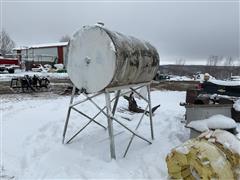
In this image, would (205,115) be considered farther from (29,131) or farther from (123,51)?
(29,131)

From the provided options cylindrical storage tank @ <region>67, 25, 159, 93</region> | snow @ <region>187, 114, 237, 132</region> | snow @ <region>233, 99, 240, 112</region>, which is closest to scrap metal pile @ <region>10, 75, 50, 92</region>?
cylindrical storage tank @ <region>67, 25, 159, 93</region>

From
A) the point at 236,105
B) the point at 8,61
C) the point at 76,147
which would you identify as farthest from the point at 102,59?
the point at 8,61

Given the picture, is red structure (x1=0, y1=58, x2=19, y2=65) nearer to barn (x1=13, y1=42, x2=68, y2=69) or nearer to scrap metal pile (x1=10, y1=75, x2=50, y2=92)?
barn (x1=13, y1=42, x2=68, y2=69)

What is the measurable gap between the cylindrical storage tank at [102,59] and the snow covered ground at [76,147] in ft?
4.06

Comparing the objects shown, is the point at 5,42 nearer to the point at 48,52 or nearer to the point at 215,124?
the point at 48,52

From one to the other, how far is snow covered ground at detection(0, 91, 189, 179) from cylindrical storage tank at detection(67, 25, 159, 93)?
1.24 meters

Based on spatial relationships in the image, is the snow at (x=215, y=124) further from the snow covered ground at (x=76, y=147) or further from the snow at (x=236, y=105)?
the snow at (x=236, y=105)

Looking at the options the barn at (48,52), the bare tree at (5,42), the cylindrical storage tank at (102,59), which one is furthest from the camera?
the bare tree at (5,42)

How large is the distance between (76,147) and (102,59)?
1.85 meters

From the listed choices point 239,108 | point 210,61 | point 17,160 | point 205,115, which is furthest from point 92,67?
point 210,61

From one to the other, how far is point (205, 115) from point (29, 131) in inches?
148

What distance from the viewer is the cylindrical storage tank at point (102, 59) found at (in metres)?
4.48

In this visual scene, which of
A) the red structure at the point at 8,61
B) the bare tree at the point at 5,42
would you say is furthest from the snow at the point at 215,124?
the bare tree at the point at 5,42

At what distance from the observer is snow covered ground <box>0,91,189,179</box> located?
4.25 metres
